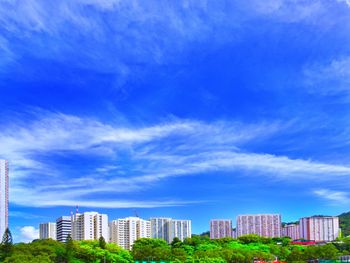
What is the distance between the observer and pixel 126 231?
152 ft

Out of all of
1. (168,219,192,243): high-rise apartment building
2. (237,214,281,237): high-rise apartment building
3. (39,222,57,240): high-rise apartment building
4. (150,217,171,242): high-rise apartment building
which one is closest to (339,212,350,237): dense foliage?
(237,214,281,237): high-rise apartment building

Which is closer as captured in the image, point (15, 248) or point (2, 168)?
point (15, 248)

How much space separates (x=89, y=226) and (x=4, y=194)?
9.48 metres

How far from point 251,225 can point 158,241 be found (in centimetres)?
2312

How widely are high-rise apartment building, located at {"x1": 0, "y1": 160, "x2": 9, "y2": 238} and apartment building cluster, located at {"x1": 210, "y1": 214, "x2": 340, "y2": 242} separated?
1141 inches

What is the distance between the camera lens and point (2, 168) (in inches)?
1387

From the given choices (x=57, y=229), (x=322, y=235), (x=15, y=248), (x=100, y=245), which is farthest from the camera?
(x=322, y=235)

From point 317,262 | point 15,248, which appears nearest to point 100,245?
point 15,248

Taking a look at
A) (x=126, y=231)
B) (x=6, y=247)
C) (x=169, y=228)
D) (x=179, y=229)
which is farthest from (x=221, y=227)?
(x=6, y=247)

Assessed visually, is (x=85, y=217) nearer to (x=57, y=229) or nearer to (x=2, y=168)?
(x=57, y=229)

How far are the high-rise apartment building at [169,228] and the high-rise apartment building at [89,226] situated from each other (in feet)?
26.4

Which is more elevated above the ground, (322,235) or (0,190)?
(0,190)

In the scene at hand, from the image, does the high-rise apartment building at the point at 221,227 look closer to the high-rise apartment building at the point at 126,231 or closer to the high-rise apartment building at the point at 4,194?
the high-rise apartment building at the point at 126,231

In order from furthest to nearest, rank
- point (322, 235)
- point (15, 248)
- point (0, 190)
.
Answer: point (322, 235) < point (0, 190) < point (15, 248)
